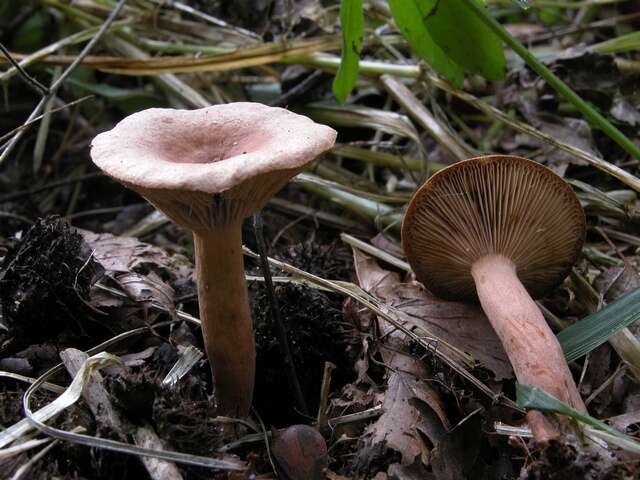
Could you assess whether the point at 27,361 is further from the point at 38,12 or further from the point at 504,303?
the point at 38,12

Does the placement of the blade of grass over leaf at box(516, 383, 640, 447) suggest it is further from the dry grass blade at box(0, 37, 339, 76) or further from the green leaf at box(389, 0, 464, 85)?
the dry grass blade at box(0, 37, 339, 76)

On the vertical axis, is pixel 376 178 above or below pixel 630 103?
below

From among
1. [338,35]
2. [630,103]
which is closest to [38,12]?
[338,35]

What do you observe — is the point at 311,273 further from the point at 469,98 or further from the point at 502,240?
the point at 469,98

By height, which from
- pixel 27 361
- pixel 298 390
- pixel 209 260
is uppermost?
pixel 209 260

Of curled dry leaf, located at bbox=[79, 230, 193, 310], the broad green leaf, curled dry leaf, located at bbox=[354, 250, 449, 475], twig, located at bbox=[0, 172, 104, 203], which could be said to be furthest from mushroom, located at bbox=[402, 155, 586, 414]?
twig, located at bbox=[0, 172, 104, 203]

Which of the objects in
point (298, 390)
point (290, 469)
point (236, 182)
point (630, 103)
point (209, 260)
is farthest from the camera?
point (630, 103)

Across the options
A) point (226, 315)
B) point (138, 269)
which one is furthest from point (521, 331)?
point (138, 269)
